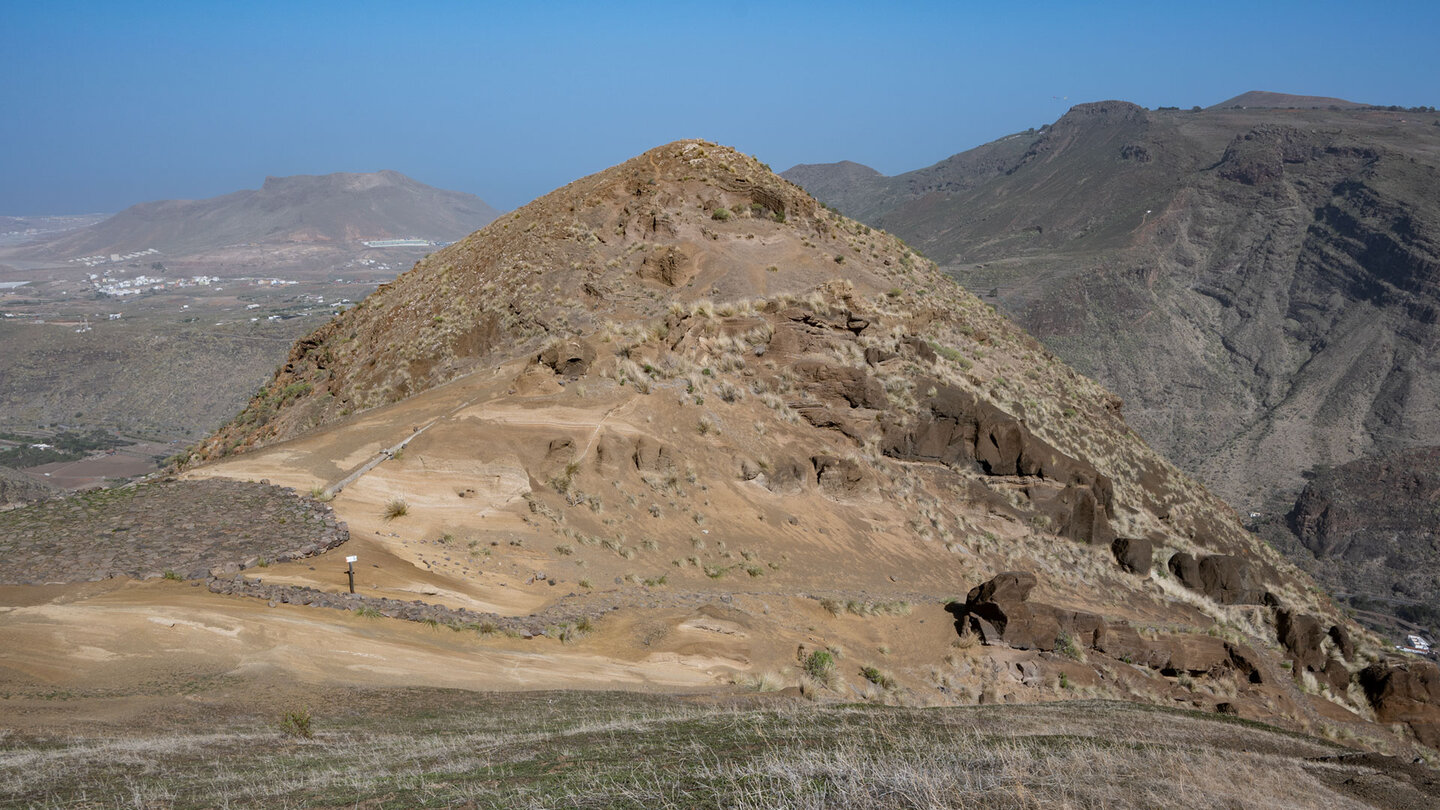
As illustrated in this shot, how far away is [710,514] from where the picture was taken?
18469 mm

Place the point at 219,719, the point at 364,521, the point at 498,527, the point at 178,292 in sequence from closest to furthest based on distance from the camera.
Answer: the point at 219,719
the point at 364,521
the point at 498,527
the point at 178,292

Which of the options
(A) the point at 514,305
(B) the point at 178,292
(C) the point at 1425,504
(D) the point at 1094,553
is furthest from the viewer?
(B) the point at 178,292

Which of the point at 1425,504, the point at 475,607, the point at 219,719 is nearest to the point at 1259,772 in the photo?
the point at 219,719

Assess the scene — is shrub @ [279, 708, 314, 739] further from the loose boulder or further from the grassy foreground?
the loose boulder

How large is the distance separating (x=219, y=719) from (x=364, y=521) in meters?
6.80

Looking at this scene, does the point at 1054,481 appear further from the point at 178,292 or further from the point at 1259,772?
the point at 178,292

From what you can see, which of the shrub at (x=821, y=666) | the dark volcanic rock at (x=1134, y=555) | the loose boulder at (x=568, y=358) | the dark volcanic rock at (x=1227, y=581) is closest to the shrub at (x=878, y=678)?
the shrub at (x=821, y=666)

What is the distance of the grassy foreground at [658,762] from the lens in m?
5.71

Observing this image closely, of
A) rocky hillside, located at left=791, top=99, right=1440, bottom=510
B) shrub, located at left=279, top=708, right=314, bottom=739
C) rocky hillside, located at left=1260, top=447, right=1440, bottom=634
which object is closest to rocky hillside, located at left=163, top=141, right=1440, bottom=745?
shrub, located at left=279, top=708, right=314, bottom=739

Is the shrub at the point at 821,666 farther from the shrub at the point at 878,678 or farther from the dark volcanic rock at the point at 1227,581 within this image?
the dark volcanic rock at the point at 1227,581

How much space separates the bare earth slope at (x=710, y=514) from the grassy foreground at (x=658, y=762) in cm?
152

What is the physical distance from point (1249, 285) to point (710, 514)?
10473 centimetres

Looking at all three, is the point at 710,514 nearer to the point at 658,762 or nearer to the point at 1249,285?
the point at 658,762

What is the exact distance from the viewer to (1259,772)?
7.14 meters
